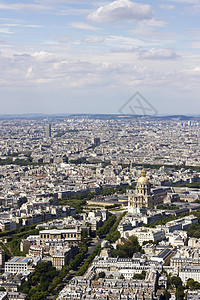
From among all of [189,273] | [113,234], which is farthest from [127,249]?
[189,273]

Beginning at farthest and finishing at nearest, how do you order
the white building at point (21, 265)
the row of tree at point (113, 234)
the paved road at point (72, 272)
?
the row of tree at point (113, 234), the white building at point (21, 265), the paved road at point (72, 272)

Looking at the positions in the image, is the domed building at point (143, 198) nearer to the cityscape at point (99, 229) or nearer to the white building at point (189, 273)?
the cityscape at point (99, 229)

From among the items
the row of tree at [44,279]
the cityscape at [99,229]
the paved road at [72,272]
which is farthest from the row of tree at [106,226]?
the row of tree at [44,279]

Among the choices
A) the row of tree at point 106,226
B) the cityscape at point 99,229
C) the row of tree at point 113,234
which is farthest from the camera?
the row of tree at point 106,226

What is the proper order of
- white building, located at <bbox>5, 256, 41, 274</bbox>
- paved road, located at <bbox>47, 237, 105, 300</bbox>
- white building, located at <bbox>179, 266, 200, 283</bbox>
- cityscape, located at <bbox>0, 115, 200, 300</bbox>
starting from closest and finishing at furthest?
A: cityscape, located at <bbox>0, 115, 200, 300</bbox>, paved road, located at <bbox>47, 237, 105, 300</bbox>, white building, located at <bbox>179, 266, 200, 283</bbox>, white building, located at <bbox>5, 256, 41, 274</bbox>

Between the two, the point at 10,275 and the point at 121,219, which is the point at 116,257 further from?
the point at 121,219

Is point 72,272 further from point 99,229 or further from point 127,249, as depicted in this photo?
point 99,229

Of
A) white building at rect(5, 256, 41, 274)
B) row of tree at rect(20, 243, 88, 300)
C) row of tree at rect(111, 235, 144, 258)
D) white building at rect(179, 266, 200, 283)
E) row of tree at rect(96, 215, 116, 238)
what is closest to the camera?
row of tree at rect(20, 243, 88, 300)

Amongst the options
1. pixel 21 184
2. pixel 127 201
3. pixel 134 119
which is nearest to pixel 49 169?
pixel 21 184

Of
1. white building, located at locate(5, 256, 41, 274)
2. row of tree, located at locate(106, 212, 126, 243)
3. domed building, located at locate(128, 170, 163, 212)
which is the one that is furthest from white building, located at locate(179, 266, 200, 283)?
domed building, located at locate(128, 170, 163, 212)

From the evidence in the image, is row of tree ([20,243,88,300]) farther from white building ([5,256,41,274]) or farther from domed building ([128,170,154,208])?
domed building ([128,170,154,208])

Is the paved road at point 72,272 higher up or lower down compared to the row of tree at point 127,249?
lower down

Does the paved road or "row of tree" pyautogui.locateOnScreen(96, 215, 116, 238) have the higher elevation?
"row of tree" pyautogui.locateOnScreen(96, 215, 116, 238)
